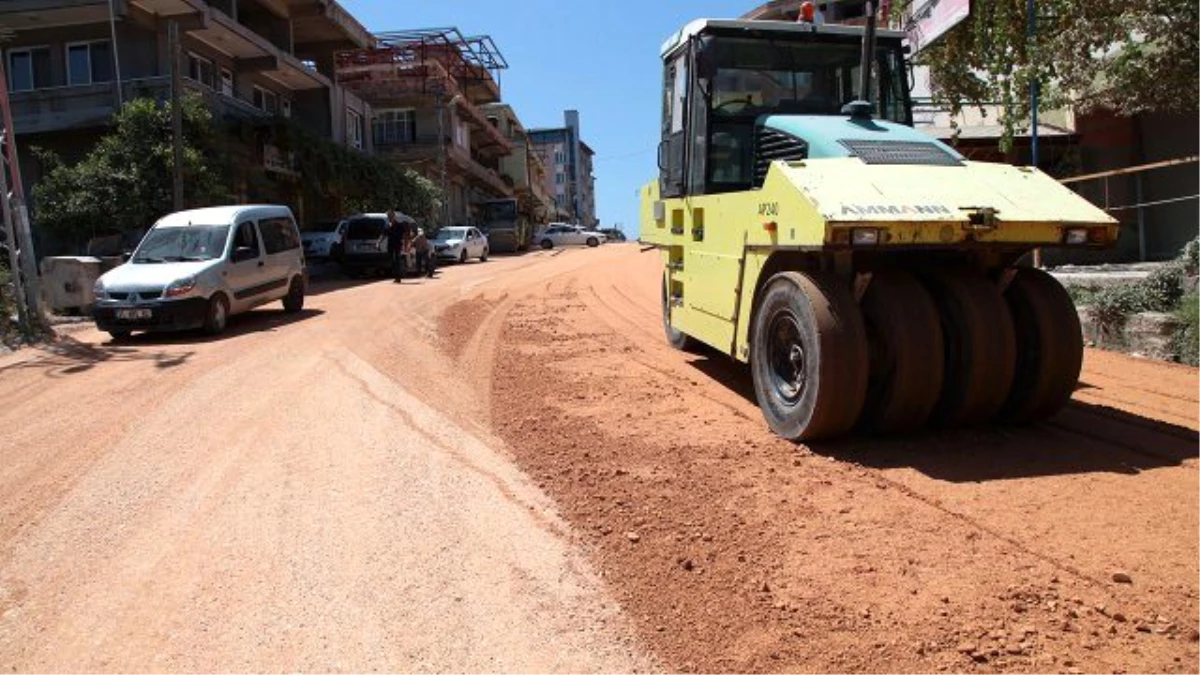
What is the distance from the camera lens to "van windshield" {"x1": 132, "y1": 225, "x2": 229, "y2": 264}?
13.4 meters

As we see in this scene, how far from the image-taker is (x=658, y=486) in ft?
16.9

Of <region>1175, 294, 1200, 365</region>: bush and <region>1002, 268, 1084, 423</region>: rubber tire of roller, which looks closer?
<region>1002, 268, 1084, 423</region>: rubber tire of roller

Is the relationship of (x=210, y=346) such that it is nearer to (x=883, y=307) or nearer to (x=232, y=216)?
(x=232, y=216)

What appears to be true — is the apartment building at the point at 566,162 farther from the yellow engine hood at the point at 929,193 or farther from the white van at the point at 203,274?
the yellow engine hood at the point at 929,193

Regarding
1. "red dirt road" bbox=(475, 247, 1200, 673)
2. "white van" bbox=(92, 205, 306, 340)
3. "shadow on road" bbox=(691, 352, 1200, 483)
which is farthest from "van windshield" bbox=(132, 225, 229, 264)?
"shadow on road" bbox=(691, 352, 1200, 483)

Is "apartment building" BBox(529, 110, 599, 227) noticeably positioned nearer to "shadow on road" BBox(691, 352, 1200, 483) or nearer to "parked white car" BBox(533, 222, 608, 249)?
"parked white car" BBox(533, 222, 608, 249)

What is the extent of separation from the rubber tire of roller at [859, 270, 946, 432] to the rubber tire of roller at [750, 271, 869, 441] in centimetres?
20

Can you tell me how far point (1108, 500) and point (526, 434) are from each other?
3.67m

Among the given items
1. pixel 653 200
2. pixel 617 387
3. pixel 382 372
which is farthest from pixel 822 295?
pixel 382 372

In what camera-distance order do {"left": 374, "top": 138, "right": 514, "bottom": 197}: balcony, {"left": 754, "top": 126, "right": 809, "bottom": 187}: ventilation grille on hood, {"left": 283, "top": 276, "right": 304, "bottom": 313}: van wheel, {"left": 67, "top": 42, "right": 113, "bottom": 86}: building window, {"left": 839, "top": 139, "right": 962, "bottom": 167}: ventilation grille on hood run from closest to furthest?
{"left": 839, "top": 139, "right": 962, "bottom": 167}: ventilation grille on hood → {"left": 754, "top": 126, "right": 809, "bottom": 187}: ventilation grille on hood → {"left": 283, "top": 276, "right": 304, "bottom": 313}: van wheel → {"left": 67, "top": 42, "right": 113, "bottom": 86}: building window → {"left": 374, "top": 138, "right": 514, "bottom": 197}: balcony

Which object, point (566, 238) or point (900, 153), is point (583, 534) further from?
point (566, 238)

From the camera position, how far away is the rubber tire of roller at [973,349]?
18.5ft

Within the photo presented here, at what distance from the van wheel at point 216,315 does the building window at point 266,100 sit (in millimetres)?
19884

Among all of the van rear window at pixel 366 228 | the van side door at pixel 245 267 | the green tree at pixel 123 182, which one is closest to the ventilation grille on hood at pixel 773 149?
the van side door at pixel 245 267
